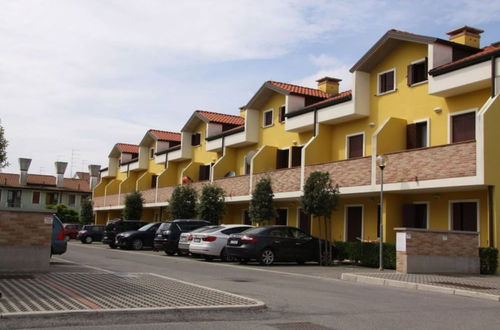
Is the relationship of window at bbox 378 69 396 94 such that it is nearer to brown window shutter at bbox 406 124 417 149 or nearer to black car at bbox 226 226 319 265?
brown window shutter at bbox 406 124 417 149

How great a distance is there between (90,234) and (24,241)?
28942mm

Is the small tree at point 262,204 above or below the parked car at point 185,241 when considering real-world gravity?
above

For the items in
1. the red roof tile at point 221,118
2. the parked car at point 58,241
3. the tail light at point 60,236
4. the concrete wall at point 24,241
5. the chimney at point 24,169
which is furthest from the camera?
the chimney at point 24,169

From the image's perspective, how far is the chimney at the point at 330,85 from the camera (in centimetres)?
3453

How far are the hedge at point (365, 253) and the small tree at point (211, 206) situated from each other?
9.36 m

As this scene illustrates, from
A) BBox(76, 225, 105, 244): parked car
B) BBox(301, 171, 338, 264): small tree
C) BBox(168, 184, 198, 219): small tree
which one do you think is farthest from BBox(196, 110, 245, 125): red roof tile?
BBox(301, 171, 338, 264): small tree

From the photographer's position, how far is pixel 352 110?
25.9 meters

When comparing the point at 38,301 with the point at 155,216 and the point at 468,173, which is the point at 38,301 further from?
the point at 155,216

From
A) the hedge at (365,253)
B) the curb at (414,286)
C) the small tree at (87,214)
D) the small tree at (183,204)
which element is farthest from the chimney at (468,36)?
the small tree at (87,214)

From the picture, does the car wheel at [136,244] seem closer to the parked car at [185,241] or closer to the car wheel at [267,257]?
the parked car at [185,241]

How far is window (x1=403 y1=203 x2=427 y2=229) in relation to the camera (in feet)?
75.6

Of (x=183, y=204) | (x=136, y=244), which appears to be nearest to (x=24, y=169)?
(x=183, y=204)

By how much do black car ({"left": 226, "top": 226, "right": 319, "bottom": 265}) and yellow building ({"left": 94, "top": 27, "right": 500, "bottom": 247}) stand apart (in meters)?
3.02

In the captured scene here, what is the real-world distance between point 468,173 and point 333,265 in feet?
22.4
